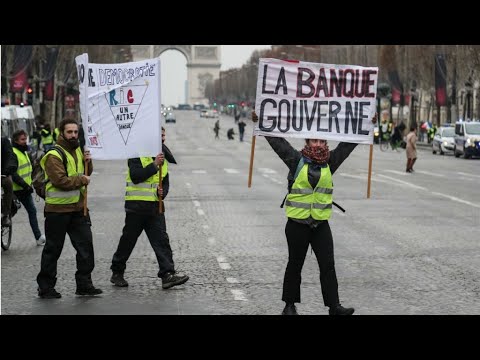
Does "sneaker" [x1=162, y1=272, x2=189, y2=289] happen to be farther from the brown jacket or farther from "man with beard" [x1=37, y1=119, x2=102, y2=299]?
the brown jacket

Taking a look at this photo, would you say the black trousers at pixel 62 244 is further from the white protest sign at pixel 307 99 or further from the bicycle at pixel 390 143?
the bicycle at pixel 390 143

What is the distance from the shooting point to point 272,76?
33.0 feet

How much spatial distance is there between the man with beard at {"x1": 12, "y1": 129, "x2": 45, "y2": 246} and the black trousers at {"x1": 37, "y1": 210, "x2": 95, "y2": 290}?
4.48 metres

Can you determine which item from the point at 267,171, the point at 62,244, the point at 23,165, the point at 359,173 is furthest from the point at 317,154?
the point at 267,171

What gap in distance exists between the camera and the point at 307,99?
1003 centimetres

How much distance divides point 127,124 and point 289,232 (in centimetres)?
252

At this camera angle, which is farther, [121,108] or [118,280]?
[118,280]

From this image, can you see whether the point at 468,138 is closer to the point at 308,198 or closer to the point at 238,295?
the point at 238,295

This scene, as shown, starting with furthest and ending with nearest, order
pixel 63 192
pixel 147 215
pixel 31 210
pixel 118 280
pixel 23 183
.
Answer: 1. pixel 31 210
2. pixel 23 183
3. pixel 118 280
4. pixel 147 215
5. pixel 63 192

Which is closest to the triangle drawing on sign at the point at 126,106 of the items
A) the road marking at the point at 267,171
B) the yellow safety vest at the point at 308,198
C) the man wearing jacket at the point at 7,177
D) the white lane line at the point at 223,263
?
the yellow safety vest at the point at 308,198

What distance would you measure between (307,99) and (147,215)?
8.16ft

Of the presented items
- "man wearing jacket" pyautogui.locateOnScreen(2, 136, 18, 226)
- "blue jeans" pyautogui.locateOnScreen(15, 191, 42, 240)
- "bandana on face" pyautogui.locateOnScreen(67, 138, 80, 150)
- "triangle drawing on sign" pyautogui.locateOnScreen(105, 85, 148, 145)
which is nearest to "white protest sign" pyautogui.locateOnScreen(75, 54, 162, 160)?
"triangle drawing on sign" pyautogui.locateOnScreen(105, 85, 148, 145)

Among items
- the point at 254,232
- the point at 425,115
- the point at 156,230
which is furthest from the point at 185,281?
the point at 425,115
